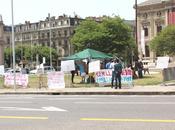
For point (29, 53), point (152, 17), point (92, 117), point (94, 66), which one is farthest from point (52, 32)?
point (92, 117)

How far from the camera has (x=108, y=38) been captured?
73125 mm

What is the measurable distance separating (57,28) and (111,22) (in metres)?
104

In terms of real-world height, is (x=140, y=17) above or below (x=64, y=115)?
above

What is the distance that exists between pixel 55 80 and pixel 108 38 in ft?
131

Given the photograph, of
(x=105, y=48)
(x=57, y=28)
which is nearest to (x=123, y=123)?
(x=105, y=48)

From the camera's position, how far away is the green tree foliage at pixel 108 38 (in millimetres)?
71125

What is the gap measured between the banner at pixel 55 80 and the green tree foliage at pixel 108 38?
34.7 metres

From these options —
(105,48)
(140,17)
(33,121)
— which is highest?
(140,17)

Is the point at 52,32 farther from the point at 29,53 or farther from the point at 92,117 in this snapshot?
the point at 92,117

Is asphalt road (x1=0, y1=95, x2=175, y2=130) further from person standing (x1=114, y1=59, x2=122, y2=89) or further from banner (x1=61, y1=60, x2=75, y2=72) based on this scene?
banner (x1=61, y1=60, x2=75, y2=72)

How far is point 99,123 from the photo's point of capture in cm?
1391

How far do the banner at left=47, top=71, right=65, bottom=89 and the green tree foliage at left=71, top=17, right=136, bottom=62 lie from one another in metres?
34.7

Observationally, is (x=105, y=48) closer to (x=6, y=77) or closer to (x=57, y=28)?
(x=6, y=77)

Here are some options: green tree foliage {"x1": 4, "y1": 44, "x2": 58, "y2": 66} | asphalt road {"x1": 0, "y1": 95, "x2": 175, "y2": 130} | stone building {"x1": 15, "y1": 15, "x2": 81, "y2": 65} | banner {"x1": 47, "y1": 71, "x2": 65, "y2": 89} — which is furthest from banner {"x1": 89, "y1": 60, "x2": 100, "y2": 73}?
stone building {"x1": 15, "y1": 15, "x2": 81, "y2": 65}
